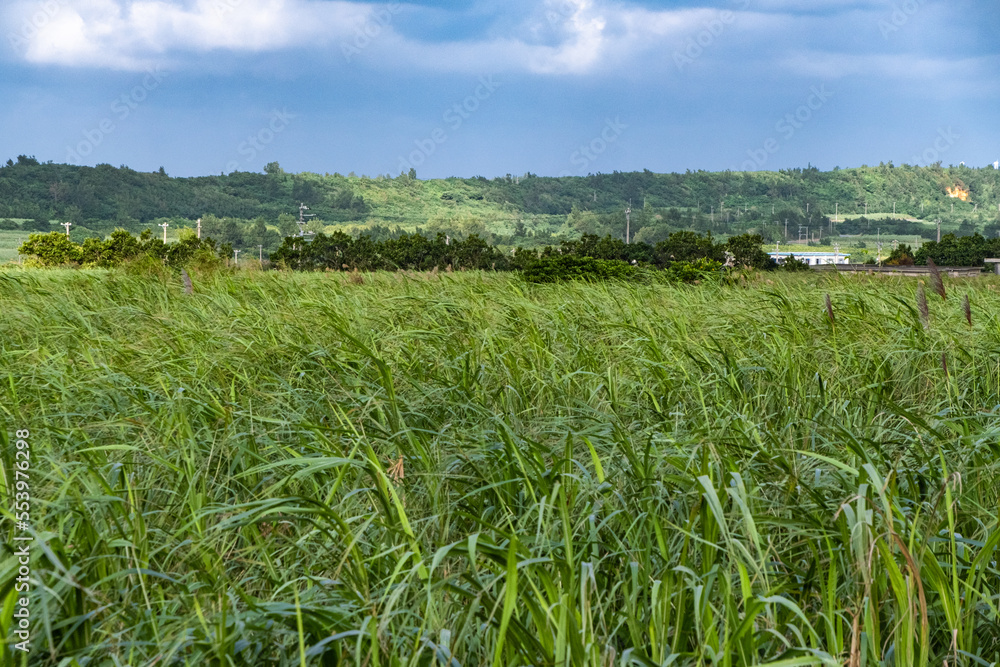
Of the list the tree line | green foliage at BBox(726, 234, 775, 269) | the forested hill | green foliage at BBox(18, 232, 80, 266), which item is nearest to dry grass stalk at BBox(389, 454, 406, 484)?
green foliage at BBox(726, 234, 775, 269)

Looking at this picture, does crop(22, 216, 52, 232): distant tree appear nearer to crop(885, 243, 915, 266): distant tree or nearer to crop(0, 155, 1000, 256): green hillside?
crop(0, 155, 1000, 256): green hillside

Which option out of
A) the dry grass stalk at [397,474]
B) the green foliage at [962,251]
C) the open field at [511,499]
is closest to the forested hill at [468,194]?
the green foliage at [962,251]

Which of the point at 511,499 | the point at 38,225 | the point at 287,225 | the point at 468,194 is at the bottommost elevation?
the point at 511,499

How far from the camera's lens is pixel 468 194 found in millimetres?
128250

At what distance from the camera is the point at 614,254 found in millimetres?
24953

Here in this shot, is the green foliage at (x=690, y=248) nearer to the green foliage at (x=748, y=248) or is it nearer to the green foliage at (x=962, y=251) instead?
the green foliage at (x=748, y=248)

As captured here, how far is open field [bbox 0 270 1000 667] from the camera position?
63.1 inches

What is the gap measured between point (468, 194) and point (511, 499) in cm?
12818

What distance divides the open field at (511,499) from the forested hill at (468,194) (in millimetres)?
83831

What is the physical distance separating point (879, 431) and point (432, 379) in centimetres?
178

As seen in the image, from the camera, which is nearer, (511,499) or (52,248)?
(511,499)

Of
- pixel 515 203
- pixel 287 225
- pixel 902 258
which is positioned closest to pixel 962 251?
pixel 902 258

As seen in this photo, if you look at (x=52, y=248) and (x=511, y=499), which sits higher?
(x=52, y=248)

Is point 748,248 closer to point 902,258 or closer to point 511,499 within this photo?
point 902,258
